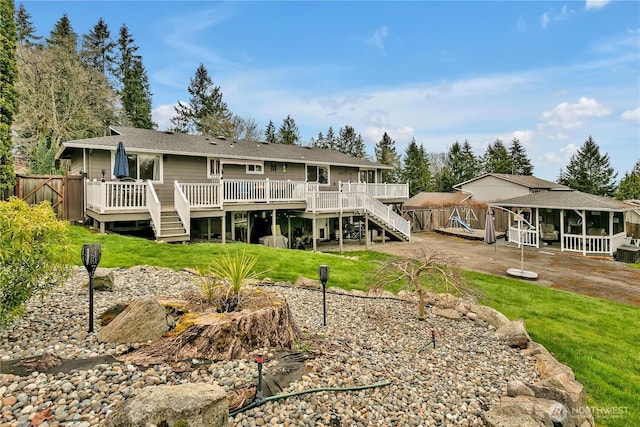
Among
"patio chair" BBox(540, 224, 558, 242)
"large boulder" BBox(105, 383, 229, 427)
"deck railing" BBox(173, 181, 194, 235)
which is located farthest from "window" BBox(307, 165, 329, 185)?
"large boulder" BBox(105, 383, 229, 427)

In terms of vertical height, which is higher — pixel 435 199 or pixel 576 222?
pixel 435 199

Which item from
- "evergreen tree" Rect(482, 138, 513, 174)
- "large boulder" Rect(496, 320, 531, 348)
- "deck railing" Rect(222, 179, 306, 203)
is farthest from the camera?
"evergreen tree" Rect(482, 138, 513, 174)

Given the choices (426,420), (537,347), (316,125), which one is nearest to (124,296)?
(426,420)

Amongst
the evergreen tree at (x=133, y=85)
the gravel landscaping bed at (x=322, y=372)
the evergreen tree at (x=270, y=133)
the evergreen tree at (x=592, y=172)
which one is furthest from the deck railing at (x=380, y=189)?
the evergreen tree at (x=592, y=172)

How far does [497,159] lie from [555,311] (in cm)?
4356

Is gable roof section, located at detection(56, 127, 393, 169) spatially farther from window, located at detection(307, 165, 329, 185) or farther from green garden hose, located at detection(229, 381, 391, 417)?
green garden hose, located at detection(229, 381, 391, 417)

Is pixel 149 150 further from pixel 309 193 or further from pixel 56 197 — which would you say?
pixel 309 193

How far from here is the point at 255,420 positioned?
2568 mm

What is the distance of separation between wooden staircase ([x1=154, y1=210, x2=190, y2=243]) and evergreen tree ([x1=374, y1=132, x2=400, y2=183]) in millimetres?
35571

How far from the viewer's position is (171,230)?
11.0 meters

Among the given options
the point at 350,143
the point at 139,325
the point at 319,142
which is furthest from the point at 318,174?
the point at 350,143

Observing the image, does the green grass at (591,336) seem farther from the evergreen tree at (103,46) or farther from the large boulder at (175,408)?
the evergreen tree at (103,46)

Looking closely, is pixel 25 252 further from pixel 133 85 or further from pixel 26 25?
pixel 26 25

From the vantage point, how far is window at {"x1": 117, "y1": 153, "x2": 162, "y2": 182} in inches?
508
